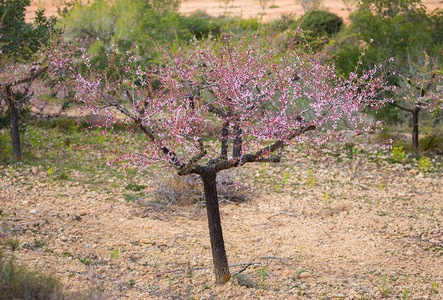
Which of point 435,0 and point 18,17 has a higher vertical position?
point 435,0

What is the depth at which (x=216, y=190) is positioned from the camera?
5582mm

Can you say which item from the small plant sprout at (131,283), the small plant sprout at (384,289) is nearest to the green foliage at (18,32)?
the small plant sprout at (131,283)

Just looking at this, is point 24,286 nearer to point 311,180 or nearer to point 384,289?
point 384,289

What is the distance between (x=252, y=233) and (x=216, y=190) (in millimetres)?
1773

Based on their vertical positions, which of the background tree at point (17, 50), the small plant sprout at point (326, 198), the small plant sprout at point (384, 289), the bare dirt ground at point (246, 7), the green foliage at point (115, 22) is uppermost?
the bare dirt ground at point (246, 7)

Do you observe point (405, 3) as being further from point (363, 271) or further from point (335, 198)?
point (363, 271)

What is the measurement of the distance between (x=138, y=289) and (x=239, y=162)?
6.08ft

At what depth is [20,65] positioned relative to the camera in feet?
30.3

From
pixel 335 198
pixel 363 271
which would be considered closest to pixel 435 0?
pixel 335 198

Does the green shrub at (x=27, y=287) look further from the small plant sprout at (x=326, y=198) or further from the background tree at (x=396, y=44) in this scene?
the background tree at (x=396, y=44)

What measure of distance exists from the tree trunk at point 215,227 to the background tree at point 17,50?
14.8 ft

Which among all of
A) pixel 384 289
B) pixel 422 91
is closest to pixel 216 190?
pixel 384 289

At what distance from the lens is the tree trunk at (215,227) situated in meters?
5.19

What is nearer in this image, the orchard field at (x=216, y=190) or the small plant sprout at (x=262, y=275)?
the orchard field at (x=216, y=190)
